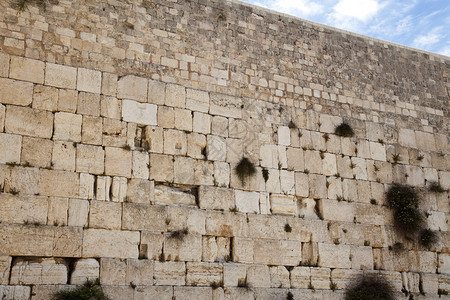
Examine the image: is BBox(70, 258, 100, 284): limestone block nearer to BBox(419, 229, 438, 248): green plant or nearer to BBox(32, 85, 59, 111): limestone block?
BBox(32, 85, 59, 111): limestone block

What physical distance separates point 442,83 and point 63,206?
9.04 m

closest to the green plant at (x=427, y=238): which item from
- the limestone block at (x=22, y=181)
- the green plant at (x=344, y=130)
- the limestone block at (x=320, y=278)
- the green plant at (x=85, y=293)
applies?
the limestone block at (x=320, y=278)

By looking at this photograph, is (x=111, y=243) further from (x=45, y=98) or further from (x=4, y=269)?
(x=45, y=98)

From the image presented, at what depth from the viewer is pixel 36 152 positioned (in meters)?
8.05

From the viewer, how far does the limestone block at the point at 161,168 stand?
879 centimetres

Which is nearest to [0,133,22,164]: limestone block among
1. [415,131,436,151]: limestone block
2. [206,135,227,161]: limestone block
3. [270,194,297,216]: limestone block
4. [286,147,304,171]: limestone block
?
[206,135,227,161]: limestone block

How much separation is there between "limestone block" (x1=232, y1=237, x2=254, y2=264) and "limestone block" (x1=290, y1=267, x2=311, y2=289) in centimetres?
85

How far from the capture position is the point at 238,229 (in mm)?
9070

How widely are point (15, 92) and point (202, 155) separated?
10.4 feet

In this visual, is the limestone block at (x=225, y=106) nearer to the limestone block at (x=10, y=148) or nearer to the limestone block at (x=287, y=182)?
the limestone block at (x=287, y=182)

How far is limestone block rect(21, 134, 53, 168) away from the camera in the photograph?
314 inches

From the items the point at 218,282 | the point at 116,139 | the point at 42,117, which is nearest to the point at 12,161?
the point at 42,117

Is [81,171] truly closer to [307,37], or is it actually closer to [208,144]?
[208,144]

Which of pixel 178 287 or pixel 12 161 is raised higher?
pixel 12 161
